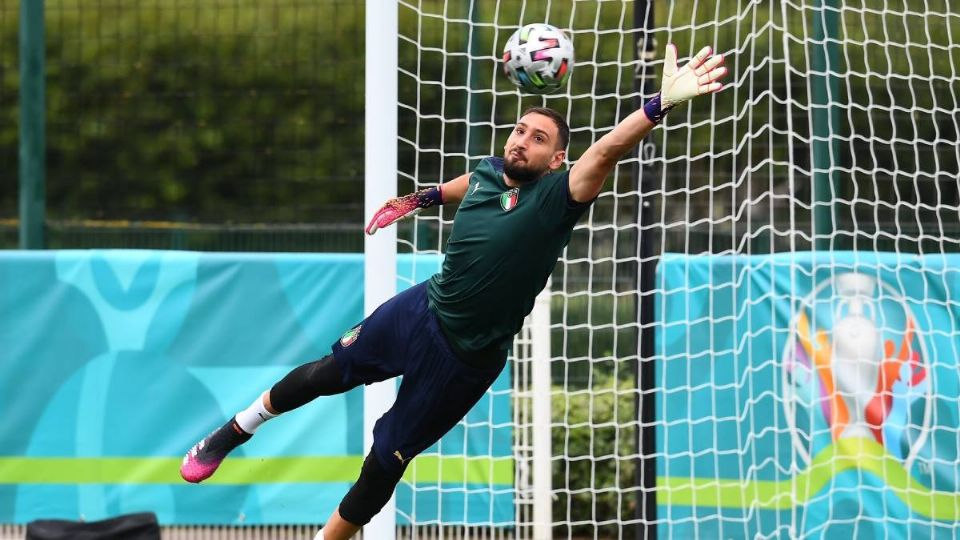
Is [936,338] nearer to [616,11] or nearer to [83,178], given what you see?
[616,11]

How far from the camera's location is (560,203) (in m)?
5.39

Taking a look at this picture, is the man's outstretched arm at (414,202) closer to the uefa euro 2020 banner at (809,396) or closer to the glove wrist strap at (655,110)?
the glove wrist strap at (655,110)

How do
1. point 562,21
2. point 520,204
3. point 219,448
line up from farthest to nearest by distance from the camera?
1. point 562,21
2. point 219,448
3. point 520,204

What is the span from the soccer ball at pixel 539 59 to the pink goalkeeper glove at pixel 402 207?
2.64ft

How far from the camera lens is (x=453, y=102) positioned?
1031cm

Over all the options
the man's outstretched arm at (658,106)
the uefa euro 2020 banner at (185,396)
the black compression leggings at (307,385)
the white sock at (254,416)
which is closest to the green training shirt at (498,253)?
the man's outstretched arm at (658,106)

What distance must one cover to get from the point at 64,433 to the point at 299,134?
334 centimetres

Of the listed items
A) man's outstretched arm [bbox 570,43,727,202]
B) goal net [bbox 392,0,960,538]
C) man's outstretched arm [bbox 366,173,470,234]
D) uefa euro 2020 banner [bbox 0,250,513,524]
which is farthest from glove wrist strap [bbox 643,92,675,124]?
uefa euro 2020 banner [bbox 0,250,513,524]

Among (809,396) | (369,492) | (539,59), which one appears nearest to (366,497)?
(369,492)

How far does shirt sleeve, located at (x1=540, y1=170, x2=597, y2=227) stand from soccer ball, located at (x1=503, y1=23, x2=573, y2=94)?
438 mm

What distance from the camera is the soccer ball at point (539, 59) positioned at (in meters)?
5.51

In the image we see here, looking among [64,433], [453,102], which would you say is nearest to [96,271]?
[64,433]

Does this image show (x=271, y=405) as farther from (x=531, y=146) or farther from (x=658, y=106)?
(x=658, y=106)

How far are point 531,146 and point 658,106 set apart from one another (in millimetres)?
766
